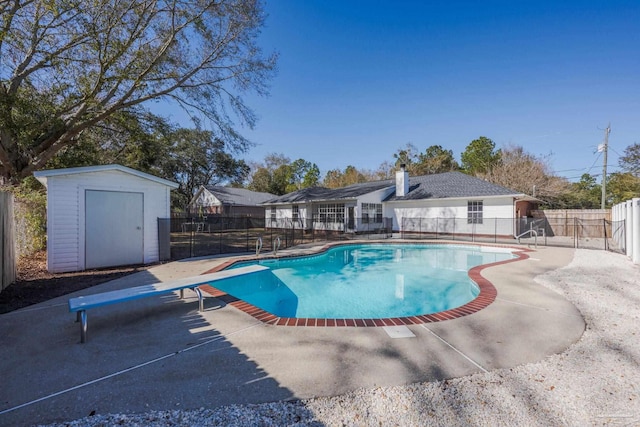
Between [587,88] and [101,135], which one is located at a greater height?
[587,88]

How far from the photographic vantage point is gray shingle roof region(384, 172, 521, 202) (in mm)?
17156

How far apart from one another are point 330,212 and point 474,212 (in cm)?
961

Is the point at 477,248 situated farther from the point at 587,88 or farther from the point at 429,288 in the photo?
the point at 587,88

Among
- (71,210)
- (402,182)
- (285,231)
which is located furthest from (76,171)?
(402,182)

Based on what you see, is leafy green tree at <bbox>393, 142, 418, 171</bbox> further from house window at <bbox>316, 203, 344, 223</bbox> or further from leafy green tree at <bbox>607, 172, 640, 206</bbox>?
house window at <bbox>316, 203, 344, 223</bbox>

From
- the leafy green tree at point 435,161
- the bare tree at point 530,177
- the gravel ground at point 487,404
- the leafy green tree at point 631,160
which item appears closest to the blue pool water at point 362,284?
the gravel ground at point 487,404

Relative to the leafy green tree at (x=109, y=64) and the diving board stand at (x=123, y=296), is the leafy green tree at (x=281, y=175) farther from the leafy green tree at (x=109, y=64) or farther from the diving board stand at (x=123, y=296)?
the diving board stand at (x=123, y=296)

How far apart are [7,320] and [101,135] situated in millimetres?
12833

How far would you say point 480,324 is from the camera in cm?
385

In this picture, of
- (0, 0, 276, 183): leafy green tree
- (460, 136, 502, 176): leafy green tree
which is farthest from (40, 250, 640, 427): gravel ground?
(460, 136, 502, 176): leafy green tree

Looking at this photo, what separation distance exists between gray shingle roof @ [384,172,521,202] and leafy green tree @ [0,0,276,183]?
41.4ft

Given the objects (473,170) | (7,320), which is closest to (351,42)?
(7,320)

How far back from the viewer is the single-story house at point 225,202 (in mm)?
30766

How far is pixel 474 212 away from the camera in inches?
696
